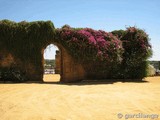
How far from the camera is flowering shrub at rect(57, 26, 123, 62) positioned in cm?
1537

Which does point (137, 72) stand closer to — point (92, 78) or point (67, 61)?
point (92, 78)

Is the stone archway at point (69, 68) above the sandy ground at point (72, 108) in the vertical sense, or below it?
above

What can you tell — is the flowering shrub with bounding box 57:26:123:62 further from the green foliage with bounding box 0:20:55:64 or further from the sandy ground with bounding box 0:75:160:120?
the sandy ground with bounding box 0:75:160:120

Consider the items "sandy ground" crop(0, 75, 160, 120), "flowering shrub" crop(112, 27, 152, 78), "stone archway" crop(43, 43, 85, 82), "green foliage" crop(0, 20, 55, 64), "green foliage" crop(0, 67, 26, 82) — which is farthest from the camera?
"flowering shrub" crop(112, 27, 152, 78)

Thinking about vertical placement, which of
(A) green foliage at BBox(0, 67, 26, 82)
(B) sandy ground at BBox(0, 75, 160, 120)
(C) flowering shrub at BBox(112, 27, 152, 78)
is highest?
(C) flowering shrub at BBox(112, 27, 152, 78)

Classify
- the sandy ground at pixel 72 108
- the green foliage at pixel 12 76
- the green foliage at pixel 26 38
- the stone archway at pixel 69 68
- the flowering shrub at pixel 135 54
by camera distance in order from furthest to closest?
the flowering shrub at pixel 135 54
the stone archway at pixel 69 68
the green foliage at pixel 26 38
the green foliage at pixel 12 76
the sandy ground at pixel 72 108

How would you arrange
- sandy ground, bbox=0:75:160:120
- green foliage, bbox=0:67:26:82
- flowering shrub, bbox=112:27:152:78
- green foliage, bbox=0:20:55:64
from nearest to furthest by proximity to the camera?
sandy ground, bbox=0:75:160:120, green foliage, bbox=0:67:26:82, green foliage, bbox=0:20:55:64, flowering shrub, bbox=112:27:152:78

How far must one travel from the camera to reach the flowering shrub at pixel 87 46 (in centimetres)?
1537

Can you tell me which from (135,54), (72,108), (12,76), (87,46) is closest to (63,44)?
(87,46)

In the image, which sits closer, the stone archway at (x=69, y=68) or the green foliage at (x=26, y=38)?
the green foliage at (x=26, y=38)

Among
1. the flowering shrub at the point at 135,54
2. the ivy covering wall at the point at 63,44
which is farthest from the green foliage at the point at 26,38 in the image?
the flowering shrub at the point at 135,54

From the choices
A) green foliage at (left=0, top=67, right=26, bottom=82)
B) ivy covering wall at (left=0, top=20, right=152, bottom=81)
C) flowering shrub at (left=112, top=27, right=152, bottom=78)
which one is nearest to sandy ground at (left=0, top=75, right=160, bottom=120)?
green foliage at (left=0, top=67, right=26, bottom=82)

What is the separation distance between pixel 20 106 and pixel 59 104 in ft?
4.14

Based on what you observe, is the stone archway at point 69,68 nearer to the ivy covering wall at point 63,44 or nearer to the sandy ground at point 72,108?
the ivy covering wall at point 63,44
